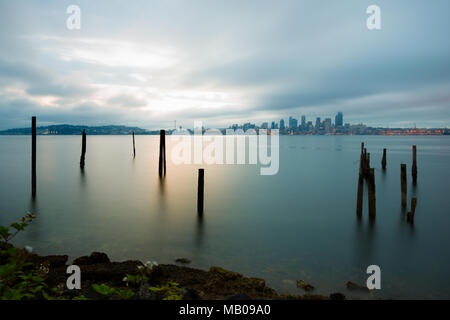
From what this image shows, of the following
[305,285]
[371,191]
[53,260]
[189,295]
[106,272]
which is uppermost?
[371,191]

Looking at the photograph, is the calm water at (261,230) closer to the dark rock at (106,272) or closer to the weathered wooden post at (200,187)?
the weathered wooden post at (200,187)

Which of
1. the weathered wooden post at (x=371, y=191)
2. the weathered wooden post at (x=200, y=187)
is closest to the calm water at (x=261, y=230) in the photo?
the weathered wooden post at (x=371, y=191)

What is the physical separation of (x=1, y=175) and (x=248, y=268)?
1156 inches

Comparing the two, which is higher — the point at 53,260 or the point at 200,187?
the point at 200,187

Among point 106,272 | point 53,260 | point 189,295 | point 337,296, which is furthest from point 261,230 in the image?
point 53,260

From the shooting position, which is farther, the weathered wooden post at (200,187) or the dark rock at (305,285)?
the weathered wooden post at (200,187)

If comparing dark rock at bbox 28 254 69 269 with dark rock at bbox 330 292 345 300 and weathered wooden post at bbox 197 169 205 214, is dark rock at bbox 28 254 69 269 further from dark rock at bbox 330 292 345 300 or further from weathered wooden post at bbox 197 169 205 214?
dark rock at bbox 330 292 345 300

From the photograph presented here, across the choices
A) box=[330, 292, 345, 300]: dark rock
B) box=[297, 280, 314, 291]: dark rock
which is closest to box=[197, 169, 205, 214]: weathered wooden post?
box=[297, 280, 314, 291]: dark rock

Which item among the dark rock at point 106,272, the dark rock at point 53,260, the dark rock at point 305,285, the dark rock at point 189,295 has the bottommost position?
the dark rock at point 305,285

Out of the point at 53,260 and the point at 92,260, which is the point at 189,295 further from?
the point at 53,260

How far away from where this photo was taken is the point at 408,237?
11.5 m

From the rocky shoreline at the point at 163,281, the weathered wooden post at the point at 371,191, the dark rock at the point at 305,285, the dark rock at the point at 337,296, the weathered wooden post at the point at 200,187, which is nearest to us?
the rocky shoreline at the point at 163,281

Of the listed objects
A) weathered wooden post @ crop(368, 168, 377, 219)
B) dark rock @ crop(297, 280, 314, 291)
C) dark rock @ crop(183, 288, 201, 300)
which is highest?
weathered wooden post @ crop(368, 168, 377, 219)
